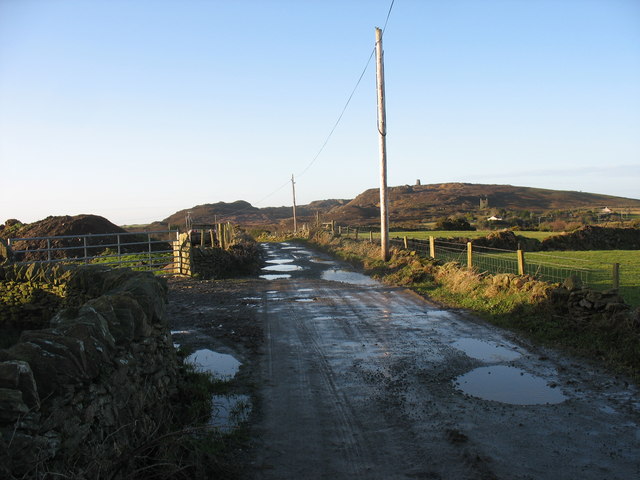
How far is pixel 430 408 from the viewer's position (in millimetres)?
6012

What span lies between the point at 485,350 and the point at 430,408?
2.96 metres

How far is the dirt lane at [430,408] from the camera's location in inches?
184

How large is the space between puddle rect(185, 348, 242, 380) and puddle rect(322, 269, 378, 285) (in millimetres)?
9370

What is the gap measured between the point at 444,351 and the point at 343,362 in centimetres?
176

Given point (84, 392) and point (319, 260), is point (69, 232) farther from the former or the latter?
point (84, 392)

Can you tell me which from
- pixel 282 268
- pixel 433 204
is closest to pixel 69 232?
pixel 282 268

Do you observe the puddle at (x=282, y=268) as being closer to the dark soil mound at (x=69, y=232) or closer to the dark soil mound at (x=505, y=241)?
the dark soil mound at (x=69, y=232)

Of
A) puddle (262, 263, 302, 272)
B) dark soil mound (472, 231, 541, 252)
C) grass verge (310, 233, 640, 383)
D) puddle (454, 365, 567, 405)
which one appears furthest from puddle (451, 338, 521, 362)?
dark soil mound (472, 231, 541, 252)

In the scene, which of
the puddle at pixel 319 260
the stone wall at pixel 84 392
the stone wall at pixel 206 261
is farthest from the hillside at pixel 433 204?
the stone wall at pixel 84 392

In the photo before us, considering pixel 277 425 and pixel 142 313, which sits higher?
pixel 142 313

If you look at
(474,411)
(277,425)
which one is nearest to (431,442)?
(474,411)

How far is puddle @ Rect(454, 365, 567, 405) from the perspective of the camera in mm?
6305

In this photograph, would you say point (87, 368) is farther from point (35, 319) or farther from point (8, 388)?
point (35, 319)

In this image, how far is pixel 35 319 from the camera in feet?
30.6
